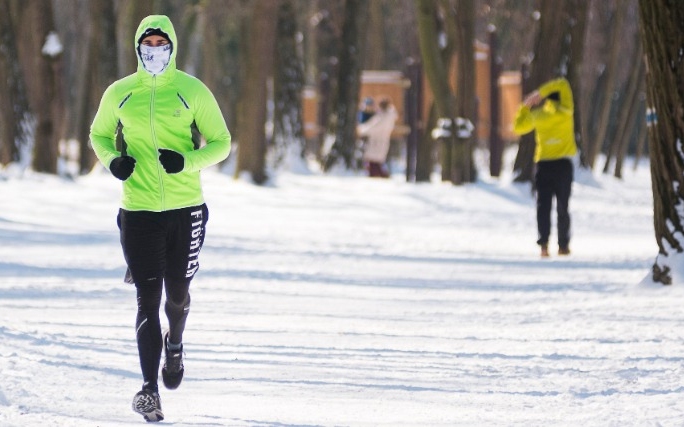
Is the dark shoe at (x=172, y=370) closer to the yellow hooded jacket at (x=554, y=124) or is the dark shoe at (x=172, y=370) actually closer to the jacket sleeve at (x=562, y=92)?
the yellow hooded jacket at (x=554, y=124)

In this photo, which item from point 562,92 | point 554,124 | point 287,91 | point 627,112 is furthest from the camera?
point 627,112

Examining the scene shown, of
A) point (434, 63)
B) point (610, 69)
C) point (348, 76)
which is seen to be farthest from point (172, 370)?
point (610, 69)

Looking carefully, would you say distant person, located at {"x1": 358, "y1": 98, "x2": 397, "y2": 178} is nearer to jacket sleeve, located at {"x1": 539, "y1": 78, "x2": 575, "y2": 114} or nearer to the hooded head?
jacket sleeve, located at {"x1": 539, "y1": 78, "x2": 575, "y2": 114}

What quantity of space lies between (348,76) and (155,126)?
24464 mm

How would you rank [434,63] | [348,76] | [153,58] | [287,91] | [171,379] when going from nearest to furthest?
[153,58], [171,379], [434,63], [348,76], [287,91]

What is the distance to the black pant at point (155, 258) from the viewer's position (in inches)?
265

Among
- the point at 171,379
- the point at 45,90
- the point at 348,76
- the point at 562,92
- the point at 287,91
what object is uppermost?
the point at 171,379

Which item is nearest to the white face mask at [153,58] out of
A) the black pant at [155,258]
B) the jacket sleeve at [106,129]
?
the jacket sleeve at [106,129]

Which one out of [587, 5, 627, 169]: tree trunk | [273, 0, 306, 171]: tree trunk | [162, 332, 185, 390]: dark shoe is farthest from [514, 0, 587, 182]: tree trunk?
[162, 332, 185, 390]: dark shoe

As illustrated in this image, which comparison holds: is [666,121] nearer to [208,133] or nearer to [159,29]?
[208,133]

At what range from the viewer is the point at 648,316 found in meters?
10.1

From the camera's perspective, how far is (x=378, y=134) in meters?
29.2

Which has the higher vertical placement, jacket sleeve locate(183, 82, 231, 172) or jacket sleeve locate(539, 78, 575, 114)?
jacket sleeve locate(183, 82, 231, 172)

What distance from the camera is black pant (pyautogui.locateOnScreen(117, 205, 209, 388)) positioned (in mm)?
6730
